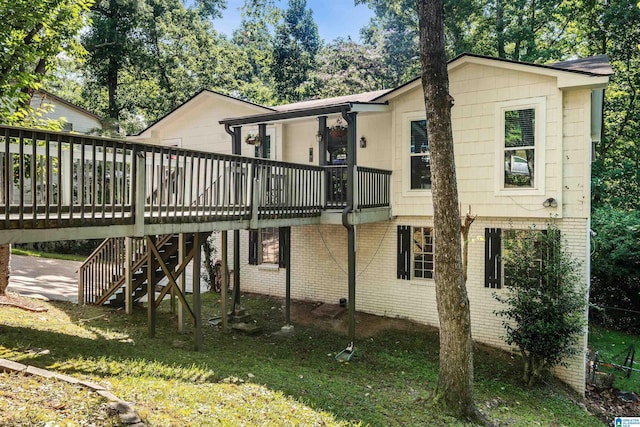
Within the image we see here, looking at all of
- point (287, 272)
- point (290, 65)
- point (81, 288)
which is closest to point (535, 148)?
point (287, 272)

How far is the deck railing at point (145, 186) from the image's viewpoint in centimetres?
468

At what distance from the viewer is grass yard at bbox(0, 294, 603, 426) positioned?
4730 mm

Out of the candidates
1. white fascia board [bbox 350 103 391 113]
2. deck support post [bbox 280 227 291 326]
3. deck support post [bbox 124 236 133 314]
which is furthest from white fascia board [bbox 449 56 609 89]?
deck support post [bbox 124 236 133 314]

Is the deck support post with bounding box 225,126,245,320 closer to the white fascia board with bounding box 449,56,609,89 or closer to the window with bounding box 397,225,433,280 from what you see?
the window with bounding box 397,225,433,280

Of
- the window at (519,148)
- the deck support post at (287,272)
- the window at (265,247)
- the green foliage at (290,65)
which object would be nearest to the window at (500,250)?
the window at (519,148)

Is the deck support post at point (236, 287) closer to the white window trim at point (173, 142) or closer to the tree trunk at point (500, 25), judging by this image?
the white window trim at point (173, 142)

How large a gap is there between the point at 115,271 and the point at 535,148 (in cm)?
1076

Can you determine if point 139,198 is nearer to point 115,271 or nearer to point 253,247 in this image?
point 115,271

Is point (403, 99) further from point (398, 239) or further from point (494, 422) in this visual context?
point (494, 422)

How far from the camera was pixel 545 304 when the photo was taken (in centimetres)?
799

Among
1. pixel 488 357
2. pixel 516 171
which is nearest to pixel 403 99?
pixel 516 171

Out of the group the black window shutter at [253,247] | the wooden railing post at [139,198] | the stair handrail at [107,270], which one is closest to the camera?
the wooden railing post at [139,198]

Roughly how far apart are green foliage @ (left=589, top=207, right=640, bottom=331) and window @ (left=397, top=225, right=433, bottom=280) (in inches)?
263

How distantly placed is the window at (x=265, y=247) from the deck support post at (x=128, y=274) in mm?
4274
